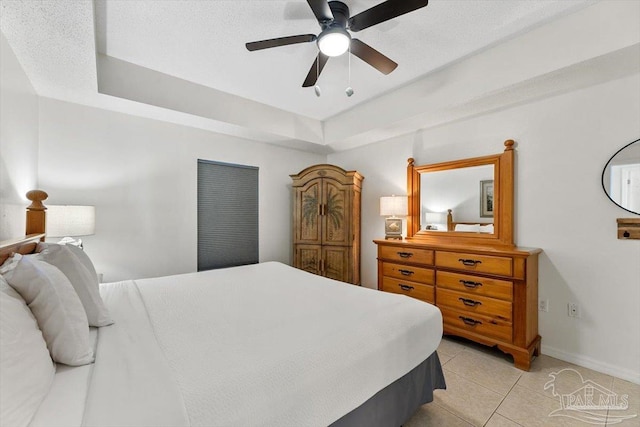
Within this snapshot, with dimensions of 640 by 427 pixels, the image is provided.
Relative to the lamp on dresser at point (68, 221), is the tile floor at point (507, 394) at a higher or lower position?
lower

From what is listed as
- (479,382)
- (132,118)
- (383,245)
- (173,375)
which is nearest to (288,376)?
(173,375)

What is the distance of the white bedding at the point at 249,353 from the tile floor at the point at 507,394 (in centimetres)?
52

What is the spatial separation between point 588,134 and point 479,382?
217cm

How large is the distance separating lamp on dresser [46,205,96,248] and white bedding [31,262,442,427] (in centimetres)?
69

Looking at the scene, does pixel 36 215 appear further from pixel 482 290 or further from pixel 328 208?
pixel 482 290

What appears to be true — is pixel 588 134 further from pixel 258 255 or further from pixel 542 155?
pixel 258 255

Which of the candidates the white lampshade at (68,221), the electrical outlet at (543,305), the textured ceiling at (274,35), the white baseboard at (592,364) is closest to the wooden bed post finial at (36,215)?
the white lampshade at (68,221)

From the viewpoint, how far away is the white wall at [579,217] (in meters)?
2.06

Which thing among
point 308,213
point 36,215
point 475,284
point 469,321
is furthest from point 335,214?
point 36,215

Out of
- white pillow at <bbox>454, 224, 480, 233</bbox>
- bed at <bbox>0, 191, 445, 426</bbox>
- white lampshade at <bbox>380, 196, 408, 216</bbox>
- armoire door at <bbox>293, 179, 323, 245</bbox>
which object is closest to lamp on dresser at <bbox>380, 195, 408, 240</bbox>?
white lampshade at <bbox>380, 196, 408, 216</bbox>

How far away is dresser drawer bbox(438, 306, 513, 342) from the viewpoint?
7.47 feet

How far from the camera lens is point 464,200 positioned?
115 inches

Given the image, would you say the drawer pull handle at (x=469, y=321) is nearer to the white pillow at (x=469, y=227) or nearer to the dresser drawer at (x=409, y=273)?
the dresser drawer at (x=409, y=273)

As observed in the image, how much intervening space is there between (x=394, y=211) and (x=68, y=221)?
10.4 ft
